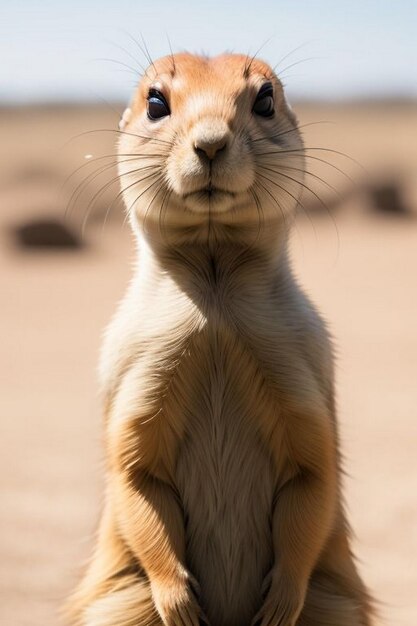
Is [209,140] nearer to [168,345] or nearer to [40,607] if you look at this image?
[168,345]

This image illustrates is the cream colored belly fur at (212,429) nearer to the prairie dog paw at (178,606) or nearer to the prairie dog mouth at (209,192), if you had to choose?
the prairie dog paw at (178,606)

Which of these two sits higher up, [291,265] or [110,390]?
[291,265]

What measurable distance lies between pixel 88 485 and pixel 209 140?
538 centimetres

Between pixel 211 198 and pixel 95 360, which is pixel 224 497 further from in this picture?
pixel 95 360

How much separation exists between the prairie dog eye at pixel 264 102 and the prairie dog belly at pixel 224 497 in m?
1.05

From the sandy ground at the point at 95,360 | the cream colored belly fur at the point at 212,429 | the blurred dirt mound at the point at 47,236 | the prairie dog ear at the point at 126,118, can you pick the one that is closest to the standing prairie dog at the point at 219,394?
the cream colored belly fur at the point at 212,429

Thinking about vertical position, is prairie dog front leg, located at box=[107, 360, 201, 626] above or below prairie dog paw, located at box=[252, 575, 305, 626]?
above

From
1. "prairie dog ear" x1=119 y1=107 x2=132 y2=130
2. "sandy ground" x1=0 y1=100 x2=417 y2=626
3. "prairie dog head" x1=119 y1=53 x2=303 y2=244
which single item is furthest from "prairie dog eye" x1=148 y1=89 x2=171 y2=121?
"sandy ground" x1=0 y1=100 x2=417 y2=626

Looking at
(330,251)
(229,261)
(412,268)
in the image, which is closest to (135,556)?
(229,261)

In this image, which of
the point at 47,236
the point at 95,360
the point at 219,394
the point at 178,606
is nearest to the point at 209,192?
the point at 219,394

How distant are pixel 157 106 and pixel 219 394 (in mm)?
1253

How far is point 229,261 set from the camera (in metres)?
4.33

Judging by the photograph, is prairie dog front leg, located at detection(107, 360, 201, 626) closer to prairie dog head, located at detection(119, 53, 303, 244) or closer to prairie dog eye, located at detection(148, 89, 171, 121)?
prairie dog head, located at detection(119, 53, 303, 244)

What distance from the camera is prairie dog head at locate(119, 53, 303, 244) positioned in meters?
3.98
